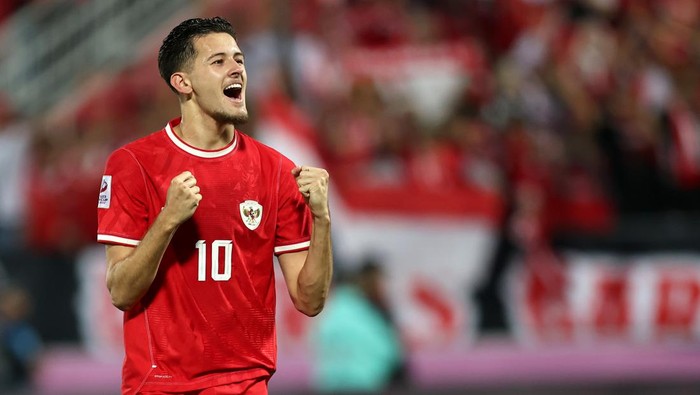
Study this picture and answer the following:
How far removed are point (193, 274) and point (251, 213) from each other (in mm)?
270

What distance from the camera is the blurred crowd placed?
9.20 m

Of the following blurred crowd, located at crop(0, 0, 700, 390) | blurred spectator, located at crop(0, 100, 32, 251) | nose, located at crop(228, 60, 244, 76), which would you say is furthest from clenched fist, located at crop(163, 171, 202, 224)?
blurred spectator, located at crop(0, 100, 32, 251)

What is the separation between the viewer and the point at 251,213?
3600 millimetres

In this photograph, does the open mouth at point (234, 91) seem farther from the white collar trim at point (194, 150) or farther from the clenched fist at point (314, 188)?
the clenched fist at point (314, 188)

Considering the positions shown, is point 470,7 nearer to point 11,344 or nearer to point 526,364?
point 526,364

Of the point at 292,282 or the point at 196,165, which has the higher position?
the point at 196,165

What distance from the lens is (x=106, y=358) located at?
29.3ft

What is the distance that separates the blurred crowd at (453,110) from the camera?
920 cm

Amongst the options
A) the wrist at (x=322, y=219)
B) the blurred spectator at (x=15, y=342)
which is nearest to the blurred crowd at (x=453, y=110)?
the blurred spectator at (x=15, y=342)

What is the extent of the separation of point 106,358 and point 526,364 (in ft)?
10.9

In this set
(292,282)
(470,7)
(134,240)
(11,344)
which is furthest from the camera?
(470,7)

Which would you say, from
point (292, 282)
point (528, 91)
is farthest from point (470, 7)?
point (292, 282)

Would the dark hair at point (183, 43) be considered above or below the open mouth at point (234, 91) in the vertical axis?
above

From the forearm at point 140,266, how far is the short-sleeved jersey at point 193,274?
10 centimetres
